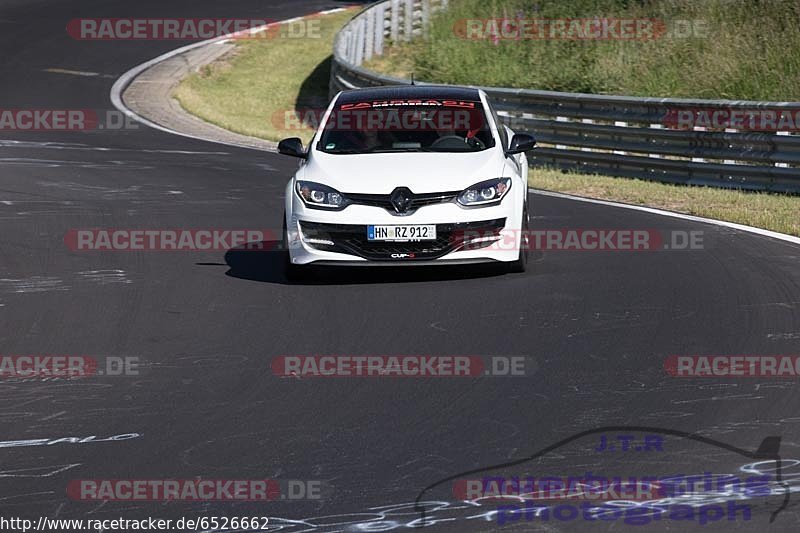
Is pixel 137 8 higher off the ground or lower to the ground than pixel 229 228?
higher

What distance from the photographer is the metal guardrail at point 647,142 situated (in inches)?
647

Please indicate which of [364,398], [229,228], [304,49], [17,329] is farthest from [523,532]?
[304,49]

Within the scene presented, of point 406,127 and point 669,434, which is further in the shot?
point 406,127

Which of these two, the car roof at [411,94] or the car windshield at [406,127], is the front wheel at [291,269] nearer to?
the car windshield at [406,127]

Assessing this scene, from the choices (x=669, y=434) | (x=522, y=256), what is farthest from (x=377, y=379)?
(x=522, y=256)

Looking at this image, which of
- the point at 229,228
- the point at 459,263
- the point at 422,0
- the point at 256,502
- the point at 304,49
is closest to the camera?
the point at 256,502

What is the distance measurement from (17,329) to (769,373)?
4.92 m

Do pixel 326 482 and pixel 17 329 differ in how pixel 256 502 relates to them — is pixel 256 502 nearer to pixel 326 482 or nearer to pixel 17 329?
pixel 326 482

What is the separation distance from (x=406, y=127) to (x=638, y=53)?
48.7 ft

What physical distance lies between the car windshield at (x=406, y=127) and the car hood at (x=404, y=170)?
21 centimetres

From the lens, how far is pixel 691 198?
15.9 metres

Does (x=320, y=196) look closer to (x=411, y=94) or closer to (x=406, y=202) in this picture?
(x=406, y=202)

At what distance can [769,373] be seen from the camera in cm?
776

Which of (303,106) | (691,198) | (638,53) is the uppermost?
(638,53)
